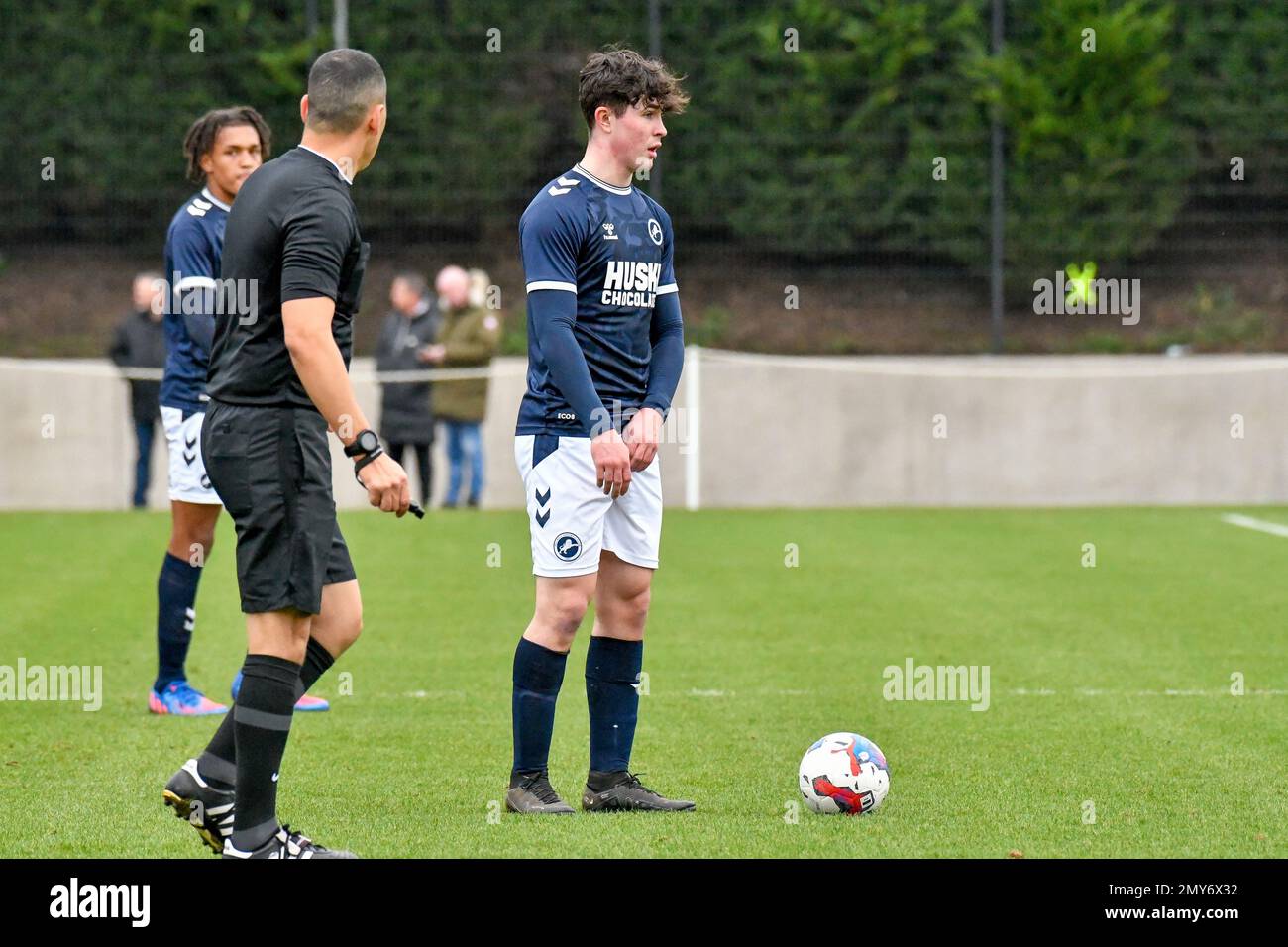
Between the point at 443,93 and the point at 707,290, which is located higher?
the point at 443,93

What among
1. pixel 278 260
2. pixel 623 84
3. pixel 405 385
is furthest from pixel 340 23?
pixel 278 260

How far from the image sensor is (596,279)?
5270 mm

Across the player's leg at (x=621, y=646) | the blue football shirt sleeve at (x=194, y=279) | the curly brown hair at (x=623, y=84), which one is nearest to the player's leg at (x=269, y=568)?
the player's leg at (x=621, y=646)

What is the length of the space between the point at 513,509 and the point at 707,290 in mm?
3147

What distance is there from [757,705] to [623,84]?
2867 millimetres

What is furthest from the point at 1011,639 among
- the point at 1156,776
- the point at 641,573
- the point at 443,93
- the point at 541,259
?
the point at 443,93

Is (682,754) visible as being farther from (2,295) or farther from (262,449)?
(2,295)

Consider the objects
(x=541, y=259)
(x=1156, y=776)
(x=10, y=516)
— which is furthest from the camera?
(x=10, y=516)

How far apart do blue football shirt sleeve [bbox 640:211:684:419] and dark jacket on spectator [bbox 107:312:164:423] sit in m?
11.7

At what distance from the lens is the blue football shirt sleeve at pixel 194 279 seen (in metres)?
6.87

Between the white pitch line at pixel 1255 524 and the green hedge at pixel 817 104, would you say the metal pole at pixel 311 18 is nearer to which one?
the green hedge at pixel 817 104

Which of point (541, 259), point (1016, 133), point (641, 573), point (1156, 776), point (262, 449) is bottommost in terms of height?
point (1156, 776)

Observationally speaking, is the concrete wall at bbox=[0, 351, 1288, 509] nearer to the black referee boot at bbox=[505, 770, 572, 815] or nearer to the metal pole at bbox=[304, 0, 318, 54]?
the metal pole at bbox=[304, 0, 318, 54]

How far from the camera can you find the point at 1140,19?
18047 millimetres
